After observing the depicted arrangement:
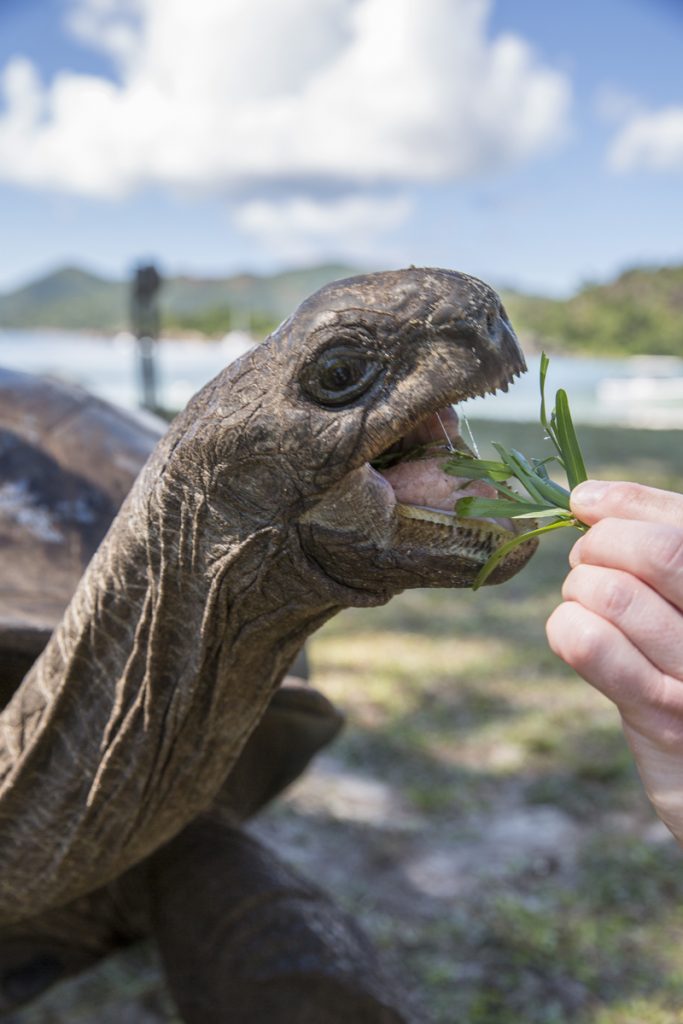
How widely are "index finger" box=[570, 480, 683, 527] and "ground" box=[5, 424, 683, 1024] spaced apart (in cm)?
151

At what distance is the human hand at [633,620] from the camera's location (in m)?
0.90

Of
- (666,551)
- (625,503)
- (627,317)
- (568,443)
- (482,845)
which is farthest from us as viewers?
(627,317)

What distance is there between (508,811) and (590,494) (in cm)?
215

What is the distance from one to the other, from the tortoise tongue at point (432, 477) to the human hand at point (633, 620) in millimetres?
187

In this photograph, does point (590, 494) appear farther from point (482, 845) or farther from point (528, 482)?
point (482, 845)

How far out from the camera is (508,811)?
293cm

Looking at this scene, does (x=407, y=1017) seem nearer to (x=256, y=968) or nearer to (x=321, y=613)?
(x=256, y=968)

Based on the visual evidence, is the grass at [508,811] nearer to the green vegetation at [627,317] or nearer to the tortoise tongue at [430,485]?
the tortoise tongue at [430,485]

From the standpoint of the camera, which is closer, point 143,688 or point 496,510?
point 496,510

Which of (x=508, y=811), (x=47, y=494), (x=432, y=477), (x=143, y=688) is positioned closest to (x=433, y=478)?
(x=432, y=477)

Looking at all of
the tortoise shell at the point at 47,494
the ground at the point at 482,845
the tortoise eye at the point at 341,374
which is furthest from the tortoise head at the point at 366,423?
the ground at the point at 482,845

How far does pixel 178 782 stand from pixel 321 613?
40 centimetres

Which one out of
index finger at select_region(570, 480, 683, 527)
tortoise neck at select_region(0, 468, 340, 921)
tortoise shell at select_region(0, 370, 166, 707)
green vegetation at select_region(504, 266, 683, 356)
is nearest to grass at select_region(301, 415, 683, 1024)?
tortoise neck at select_region(0, 468, 340, 921)

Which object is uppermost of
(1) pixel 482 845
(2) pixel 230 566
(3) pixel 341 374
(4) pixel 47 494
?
(3) pixel 341 374
